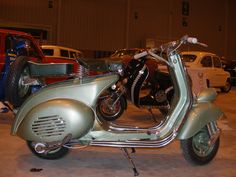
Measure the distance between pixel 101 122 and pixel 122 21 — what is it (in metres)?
17.2

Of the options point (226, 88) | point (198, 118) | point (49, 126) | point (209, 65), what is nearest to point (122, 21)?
point (226, 88)

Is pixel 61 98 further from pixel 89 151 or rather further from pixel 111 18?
pixel 111 18

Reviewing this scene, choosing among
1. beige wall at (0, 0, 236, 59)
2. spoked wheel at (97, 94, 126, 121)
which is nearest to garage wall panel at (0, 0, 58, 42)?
beige wall at (0, 0, 236, 59)

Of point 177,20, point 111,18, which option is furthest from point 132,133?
point 177,20

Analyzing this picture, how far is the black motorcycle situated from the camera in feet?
21.9

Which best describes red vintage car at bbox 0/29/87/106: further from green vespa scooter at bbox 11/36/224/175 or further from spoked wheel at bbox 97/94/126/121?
spoked wheel at bbox 97/94/126/121

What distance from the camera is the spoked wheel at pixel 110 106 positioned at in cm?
666

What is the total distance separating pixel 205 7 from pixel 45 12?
10231 millimetres

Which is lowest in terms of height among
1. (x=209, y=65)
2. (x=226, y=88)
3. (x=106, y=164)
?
(x=106, y=164)

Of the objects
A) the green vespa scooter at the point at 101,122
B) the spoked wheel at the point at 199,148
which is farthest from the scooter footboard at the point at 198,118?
the spoked wheel at the point at 199,148

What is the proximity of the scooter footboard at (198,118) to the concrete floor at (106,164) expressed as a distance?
43cm

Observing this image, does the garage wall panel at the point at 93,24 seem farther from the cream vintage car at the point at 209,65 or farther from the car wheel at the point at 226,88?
the car wheel at the point at 226,88

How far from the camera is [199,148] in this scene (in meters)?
4.60

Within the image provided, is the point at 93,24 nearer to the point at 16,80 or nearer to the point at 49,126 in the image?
the point at 16,80
